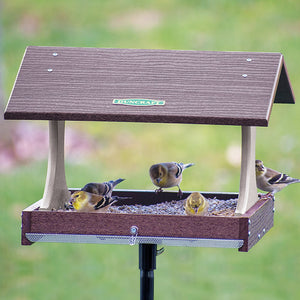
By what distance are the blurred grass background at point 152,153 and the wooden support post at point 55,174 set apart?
9.39 feet

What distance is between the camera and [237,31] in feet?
33.4

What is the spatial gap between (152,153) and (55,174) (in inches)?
189

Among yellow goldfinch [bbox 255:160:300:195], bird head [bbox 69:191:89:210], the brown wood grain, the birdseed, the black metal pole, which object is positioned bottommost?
the black metal pole

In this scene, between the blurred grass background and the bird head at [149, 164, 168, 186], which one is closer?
the bird head at [149, 164, 168, 186]

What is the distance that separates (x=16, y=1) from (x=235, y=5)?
3.35m

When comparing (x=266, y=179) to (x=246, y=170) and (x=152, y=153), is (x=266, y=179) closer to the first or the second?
(x=246, y=170)

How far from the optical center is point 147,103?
10.6 ft

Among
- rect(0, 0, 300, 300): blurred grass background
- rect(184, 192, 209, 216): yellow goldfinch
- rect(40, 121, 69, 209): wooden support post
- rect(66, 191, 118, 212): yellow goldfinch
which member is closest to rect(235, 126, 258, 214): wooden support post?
rect(184, 192, 209, 216): yellow goldfinch

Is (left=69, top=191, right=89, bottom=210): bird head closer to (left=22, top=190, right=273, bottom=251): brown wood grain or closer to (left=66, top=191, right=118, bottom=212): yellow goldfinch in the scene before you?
(left=66, top=191, right=118, bottom=212): yellow goldfinch

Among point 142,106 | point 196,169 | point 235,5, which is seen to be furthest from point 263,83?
point 235,5

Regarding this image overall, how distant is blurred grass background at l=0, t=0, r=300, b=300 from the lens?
6695mm

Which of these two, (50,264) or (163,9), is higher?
(163,9)

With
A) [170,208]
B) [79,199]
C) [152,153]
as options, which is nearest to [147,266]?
[170,208]

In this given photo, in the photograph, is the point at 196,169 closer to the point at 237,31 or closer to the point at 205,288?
the point at 205,288
